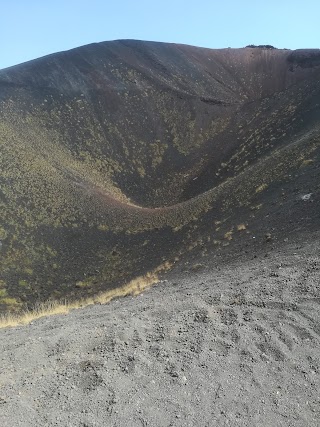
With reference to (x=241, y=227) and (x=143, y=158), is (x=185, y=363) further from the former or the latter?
(x=143, y=158)

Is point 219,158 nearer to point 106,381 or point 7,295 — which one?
point 7,295

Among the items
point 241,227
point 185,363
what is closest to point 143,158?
point 241,227

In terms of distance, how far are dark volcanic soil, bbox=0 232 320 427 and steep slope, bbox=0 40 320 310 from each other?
8805mm

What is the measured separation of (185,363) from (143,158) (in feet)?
136

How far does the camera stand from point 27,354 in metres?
10.3

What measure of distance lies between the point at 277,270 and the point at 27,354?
22.8ft

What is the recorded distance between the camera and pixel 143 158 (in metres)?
49.2

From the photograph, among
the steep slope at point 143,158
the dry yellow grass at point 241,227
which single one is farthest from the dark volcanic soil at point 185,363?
the dry yellow grass at point 241,227

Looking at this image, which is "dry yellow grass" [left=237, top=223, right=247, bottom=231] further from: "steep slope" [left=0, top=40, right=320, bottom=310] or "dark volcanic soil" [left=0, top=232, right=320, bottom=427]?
"dark volcanic soil" [left=0, top=232, right=320, bottom=427]

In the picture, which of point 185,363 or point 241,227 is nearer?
point 185,363

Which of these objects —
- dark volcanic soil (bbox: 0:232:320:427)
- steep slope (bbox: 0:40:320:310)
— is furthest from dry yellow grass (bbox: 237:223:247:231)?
dark volcanic soil (bbox: 0:232:320:427)

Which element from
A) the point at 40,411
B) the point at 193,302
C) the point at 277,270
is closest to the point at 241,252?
the point at 277,270

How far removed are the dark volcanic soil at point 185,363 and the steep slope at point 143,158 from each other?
880cm

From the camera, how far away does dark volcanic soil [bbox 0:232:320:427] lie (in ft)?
24.6
